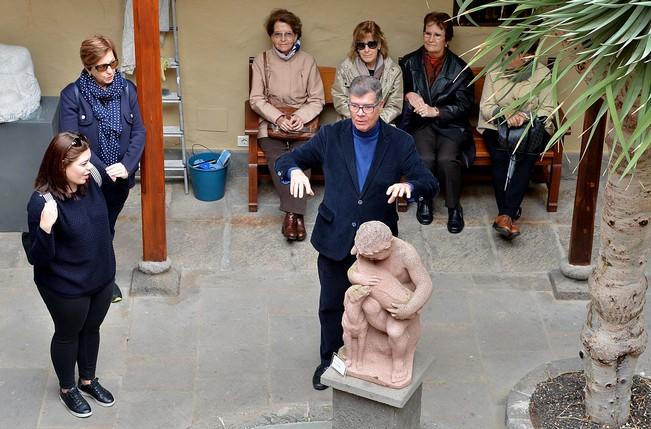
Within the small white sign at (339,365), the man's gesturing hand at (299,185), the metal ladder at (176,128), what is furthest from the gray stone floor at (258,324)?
the man's gesturing hand at (299,185)

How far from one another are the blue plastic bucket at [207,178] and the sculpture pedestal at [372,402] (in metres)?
3.23

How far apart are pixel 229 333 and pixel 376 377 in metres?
1.84

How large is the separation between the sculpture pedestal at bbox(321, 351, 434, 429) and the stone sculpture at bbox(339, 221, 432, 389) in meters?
0.05

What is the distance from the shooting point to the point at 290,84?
862cm

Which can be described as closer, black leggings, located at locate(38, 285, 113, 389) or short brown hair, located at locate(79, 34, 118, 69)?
black leggings, located at locate(38, 285, 113, 389)

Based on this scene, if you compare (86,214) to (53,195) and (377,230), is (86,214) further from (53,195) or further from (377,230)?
(377,230)

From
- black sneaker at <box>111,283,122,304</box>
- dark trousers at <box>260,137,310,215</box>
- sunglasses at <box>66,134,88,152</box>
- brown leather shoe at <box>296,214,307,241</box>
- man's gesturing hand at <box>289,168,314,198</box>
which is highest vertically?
sunglasses at <box>66,134,88,152</box>

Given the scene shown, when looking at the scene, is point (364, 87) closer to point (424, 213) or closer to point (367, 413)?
point (367, 413)

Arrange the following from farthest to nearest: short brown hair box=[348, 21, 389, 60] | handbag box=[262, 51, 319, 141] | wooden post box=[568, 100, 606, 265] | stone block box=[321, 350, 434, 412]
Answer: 1. handbag box=[262, 51, 319, 141]
2. short brown hair box=[348, 21, 389, 60]
3. wooden post box=[568, 100, 606, 265]
4. stone block box=[321, 350, 434, 412]

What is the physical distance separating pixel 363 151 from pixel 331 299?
Result: 2.82ft

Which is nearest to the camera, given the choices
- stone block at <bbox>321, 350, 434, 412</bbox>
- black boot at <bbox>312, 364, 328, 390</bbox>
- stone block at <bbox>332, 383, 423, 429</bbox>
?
stone block at <bbox>321, 350, 434, 412</bbox>

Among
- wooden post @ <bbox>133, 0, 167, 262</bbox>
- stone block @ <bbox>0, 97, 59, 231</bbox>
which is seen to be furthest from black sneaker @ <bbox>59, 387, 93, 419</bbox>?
stone block @ <bbox>0, 97, 59, 231</bbox>

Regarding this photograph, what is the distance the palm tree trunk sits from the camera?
19.2ft

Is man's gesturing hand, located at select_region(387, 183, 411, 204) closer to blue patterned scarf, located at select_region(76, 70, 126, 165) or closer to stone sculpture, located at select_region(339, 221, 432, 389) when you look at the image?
stone sculpture, located at select_region(339, 221, 432, 389)
